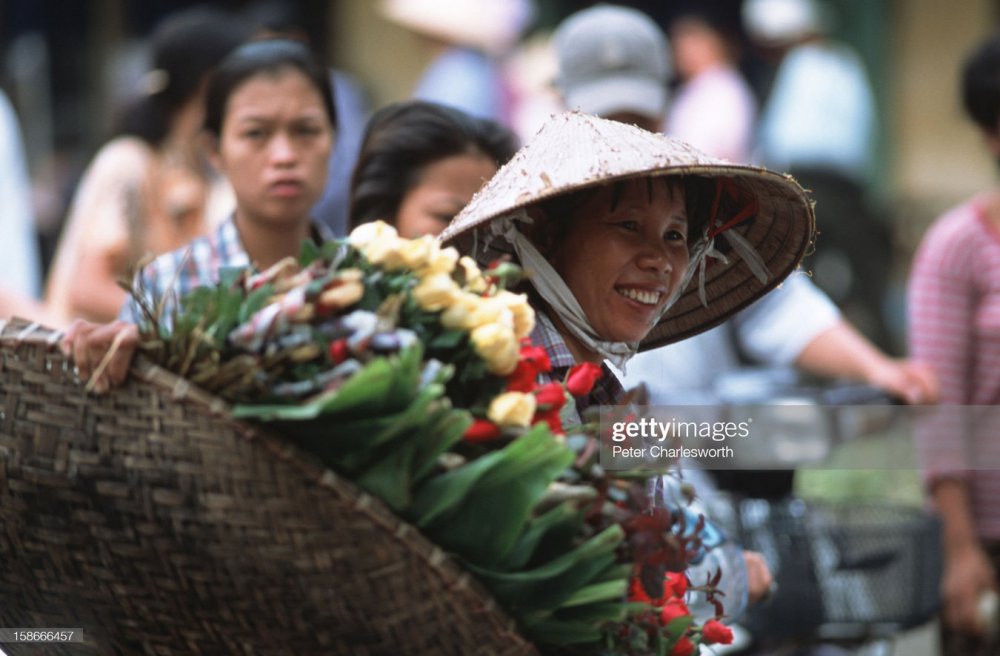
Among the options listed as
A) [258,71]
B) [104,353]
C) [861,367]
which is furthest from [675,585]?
[861,367]

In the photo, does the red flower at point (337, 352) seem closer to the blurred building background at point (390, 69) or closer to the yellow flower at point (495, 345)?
the yellow flower at point (495, 345)

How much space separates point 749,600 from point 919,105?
9316 millimetres

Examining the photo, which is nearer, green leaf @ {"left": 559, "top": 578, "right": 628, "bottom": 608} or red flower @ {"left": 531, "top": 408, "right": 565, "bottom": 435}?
green leaf @ {"left": 559, "top": 578, "right": 628, "bottom": 608}

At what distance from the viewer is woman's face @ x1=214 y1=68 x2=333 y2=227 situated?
4.01m

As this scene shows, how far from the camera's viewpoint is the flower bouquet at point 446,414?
2.18 metres

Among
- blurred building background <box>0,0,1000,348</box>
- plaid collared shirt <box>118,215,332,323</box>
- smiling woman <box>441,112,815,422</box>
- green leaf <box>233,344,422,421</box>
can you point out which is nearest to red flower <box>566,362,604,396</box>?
smiling woman <box>441,112,815,422</box>

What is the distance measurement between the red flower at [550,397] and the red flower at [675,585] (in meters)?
0.31

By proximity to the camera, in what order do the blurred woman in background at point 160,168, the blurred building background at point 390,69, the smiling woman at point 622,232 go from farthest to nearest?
the blurred building background at point 390,69 → the blurred woman in background at point 160,168 → the smiling woman at point 622,232

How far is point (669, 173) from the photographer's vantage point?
2.66 meters

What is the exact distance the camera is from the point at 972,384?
16.1ft

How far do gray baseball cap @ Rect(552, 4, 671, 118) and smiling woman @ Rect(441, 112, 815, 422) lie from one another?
178 cm

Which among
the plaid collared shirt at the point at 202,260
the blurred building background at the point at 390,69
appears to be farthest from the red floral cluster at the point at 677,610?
the blurred building background at the point at 390,69

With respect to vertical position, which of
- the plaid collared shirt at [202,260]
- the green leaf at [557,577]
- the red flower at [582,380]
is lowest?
the green leaf at [557,577]

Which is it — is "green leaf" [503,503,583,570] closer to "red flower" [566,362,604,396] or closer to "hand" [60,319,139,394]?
"red flower" [566,362,604,396]
